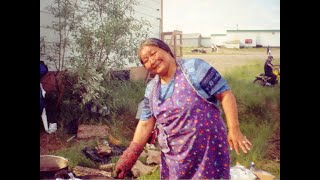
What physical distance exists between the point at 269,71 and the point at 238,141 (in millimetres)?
715

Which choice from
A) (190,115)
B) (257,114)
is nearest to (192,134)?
(190,115)

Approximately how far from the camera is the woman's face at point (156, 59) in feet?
12.6

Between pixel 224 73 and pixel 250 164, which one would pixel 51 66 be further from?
pixel 250 164

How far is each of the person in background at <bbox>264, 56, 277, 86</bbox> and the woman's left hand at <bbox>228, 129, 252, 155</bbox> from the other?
0.55 m

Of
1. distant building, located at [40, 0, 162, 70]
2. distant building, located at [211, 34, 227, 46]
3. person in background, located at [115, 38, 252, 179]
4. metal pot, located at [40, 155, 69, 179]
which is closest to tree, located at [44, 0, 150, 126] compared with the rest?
distant building, located at [40, 0, 162, 70]

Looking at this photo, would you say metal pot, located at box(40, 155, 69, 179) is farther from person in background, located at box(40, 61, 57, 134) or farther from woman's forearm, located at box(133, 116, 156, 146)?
woman's forearm, located at box(133, 116, 156, 146)

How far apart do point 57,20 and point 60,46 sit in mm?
268

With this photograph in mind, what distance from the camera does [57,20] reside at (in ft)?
13.8

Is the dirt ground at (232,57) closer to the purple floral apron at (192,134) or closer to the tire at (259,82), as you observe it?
the tire at (259,82)

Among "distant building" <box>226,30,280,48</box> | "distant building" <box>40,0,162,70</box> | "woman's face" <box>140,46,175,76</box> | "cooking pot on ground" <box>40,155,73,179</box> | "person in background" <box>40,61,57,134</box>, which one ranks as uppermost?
"distant building" <box>40,0,162,70</box>

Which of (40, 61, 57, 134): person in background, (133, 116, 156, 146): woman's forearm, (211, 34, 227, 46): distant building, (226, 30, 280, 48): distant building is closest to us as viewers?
(226, 30, 280, 48): distant building

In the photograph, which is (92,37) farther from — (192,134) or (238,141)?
(238,141)

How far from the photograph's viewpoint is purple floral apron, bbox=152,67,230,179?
3719 mm
